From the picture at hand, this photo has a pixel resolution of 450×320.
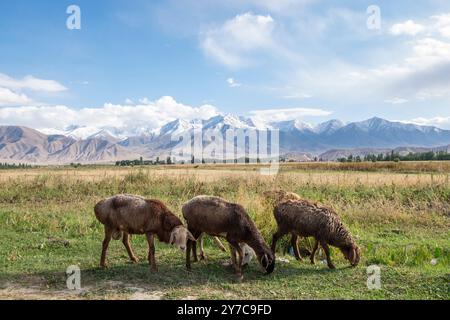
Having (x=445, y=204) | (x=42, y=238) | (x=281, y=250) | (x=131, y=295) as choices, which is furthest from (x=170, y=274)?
(x=445, y=204)

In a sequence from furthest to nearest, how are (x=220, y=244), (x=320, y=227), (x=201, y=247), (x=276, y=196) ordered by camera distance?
1. (x=276, y=196)
2. (x=220, y=244)
3. (x=201, y=247)
4. (x=320, y=227)

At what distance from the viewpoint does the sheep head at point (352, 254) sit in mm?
10864

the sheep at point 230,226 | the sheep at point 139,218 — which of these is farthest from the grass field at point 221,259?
the sheep at point 139,218

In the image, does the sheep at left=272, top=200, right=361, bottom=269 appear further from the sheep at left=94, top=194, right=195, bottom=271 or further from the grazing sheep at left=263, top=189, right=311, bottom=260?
the sheep at left=94, top=194, right=195, bottom=271

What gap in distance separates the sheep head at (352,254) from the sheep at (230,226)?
2335mm

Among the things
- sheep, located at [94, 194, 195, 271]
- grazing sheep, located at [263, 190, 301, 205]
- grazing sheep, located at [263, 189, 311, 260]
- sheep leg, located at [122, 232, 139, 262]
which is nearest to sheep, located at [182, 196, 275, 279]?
sheep, located at [94, 194, 195, 271]

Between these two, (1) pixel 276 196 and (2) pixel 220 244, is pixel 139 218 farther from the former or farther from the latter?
(1) pixel 276 196

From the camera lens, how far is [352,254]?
35.9ft

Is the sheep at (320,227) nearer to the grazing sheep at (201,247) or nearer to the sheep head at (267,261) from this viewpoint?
the sheep head at (267,261)

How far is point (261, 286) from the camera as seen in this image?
9.19 meters

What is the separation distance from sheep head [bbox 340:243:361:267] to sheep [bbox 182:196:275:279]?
2335 mm

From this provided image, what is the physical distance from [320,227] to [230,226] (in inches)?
102

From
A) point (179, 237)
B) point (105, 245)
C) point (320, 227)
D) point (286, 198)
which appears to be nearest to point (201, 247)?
point (179, 237)

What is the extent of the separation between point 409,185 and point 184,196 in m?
14.4
